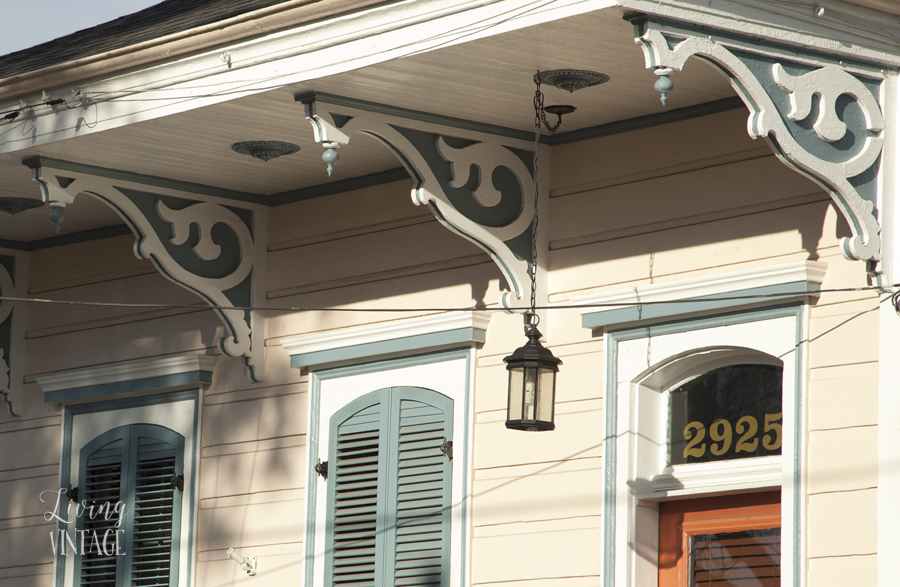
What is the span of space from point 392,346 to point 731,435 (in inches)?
74.9

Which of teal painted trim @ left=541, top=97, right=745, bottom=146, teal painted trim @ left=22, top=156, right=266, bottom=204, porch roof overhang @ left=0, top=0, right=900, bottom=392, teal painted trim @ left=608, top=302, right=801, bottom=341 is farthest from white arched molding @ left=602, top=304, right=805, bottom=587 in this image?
teal painted trim @ left=22, top=156, right=266, bottom=204

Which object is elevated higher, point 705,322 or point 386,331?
point 386,331

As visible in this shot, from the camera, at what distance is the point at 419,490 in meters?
7.36

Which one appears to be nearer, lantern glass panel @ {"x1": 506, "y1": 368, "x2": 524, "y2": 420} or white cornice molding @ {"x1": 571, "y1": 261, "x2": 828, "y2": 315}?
white cornice molding @ {"x1": 571, "y1": 261, "x2": 828, "y2": 315}

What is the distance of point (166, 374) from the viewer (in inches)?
340

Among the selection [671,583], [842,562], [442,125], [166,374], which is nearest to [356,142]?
[442,125]

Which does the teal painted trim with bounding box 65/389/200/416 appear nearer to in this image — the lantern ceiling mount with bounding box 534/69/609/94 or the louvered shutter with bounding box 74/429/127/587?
the louvered shutter with bounding box 74/429/127/587

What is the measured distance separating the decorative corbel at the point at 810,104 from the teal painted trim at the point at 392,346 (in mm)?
2134

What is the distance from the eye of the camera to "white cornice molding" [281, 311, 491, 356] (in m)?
7.32

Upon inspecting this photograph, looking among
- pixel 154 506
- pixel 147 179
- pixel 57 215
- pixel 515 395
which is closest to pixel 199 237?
pixel 147 179

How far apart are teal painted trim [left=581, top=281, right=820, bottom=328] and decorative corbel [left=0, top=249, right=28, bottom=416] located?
4.25 metres

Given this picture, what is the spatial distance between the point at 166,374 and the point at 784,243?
3.92 m

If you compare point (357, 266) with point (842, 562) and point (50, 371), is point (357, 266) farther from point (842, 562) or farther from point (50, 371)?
point (842, 562)

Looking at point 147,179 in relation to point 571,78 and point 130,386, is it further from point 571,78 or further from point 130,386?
point 571,78
